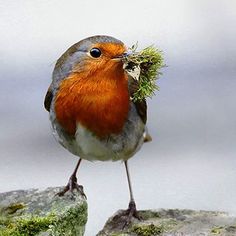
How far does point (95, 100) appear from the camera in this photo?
13.8 feet

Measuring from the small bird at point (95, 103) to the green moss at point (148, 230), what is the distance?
12cm

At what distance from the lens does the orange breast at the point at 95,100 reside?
4203mm

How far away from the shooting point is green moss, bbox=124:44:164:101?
164 inches

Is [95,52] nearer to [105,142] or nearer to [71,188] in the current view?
[105,142]

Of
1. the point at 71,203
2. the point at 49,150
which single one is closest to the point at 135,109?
the point at 71,203

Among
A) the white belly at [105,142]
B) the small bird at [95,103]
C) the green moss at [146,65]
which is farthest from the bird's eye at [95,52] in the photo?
the white belly at [105,142]

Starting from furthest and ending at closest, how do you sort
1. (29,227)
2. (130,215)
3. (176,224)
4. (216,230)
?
(130,215)
(176,224)
(216,230)
(29,227)

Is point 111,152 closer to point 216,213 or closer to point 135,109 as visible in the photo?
point 135,109

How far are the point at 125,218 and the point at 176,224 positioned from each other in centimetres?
24

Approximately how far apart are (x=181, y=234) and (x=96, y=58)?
0.78 meters

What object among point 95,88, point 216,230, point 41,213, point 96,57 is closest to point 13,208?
point 41,213

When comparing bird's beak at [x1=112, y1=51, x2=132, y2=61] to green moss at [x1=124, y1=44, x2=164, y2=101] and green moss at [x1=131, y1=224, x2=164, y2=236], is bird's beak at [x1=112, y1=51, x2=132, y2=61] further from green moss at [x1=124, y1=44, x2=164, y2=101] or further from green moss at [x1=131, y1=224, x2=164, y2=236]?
green moss at [x1=131, y1=224, x2=164, y2=236]

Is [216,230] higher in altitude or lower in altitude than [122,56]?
lower

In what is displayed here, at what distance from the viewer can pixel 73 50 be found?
14.1 ft
